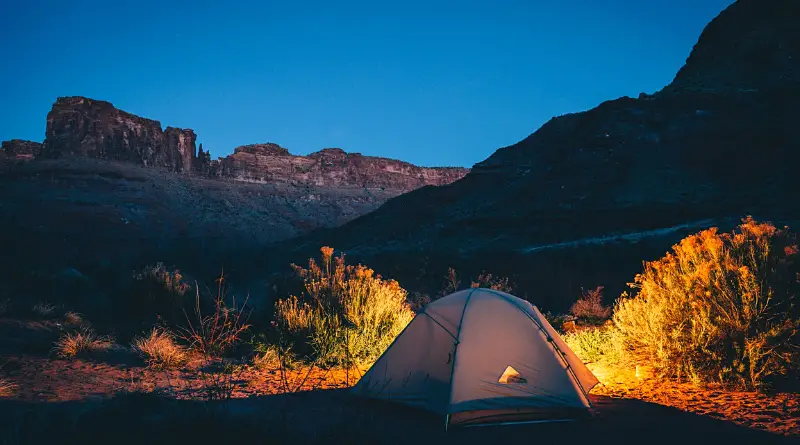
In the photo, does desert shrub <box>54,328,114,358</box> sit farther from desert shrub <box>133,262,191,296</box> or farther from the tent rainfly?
the tent rainfly

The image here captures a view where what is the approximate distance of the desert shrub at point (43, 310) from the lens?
10469mm

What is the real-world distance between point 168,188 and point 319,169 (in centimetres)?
3384

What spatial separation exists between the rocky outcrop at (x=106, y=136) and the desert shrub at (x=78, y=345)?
73739mm

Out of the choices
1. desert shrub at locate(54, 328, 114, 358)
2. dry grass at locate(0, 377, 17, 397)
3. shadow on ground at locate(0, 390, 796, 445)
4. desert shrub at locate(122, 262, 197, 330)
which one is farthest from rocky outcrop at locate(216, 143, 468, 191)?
shadow on ground at locate(0, 390, 796, 445)

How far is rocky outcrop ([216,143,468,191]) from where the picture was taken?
91.7 metres

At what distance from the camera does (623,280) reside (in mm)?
19156

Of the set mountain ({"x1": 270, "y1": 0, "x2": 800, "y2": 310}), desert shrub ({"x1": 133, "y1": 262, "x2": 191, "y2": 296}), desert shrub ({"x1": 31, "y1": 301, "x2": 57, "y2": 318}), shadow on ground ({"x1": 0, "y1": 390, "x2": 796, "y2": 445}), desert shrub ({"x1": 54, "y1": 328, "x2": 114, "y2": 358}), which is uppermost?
mountain ({"x1": 270, "y1": 0, "x2": 800, "y2": 310})

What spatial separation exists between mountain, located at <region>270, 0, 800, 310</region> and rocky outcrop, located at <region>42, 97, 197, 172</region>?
42.8m

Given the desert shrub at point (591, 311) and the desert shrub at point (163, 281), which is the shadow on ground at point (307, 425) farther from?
the desert shrub at point (163, 281)

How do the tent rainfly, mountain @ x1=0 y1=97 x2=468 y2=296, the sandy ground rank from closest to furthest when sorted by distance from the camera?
1. the sandy ground
2. the tent rainfly
3. mountain @ x1=0 y1=97 x2=468 y2=296

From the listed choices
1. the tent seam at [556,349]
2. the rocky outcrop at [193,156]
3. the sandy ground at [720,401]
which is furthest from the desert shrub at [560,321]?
the rocky outcrop at [193,156]

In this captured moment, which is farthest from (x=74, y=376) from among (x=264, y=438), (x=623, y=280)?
(x=623, y=280)

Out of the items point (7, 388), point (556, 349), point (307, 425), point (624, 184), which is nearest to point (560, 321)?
point (556, 349)

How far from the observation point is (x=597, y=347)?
8.54 m
